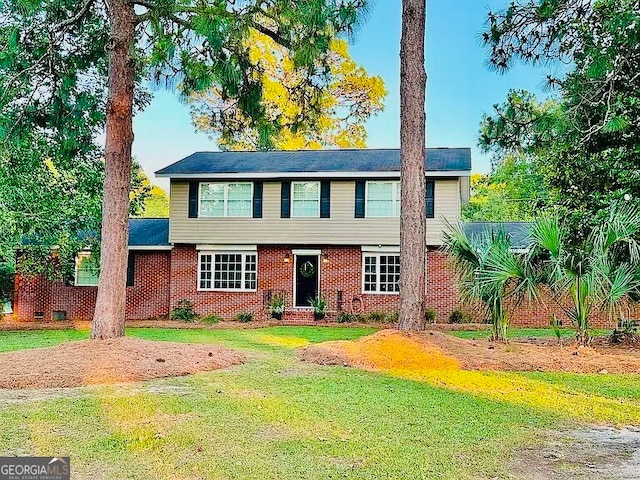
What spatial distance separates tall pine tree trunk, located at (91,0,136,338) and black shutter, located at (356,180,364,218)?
10559mm

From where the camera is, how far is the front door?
2155 centimetres

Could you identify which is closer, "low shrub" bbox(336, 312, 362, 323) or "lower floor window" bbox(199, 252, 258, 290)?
"low shrub" bbox(336, 312, 362, 323)

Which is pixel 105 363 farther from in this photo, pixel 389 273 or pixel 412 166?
pixel 389 273

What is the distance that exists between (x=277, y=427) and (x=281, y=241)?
15.5m

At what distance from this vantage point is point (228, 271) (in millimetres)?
21859

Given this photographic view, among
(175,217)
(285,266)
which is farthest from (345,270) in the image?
(175,217)

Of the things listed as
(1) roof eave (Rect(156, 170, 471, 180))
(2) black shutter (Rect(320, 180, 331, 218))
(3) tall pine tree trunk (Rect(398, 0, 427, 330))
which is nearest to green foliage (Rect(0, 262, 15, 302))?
(1) roof eave (Rect(156, 170, 471, 180))

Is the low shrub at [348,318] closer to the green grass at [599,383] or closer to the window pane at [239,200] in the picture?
the window pane at [239,200]

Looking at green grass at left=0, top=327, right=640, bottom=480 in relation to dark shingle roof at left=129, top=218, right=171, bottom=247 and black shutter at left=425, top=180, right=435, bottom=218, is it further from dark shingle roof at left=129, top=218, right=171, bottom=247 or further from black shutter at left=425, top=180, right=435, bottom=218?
dark shingle roof at left=129, top=218, right=171, bottom=247

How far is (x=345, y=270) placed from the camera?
21.1m

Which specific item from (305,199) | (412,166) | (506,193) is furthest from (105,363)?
(506,193)

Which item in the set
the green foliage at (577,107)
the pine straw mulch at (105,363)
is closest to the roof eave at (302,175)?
the green foliage at (577,107)

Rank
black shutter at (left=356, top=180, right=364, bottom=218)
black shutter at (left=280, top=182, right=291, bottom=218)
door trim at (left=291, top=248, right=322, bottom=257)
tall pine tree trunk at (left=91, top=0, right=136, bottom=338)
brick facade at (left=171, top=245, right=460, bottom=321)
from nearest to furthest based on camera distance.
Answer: tall pine tree trunk at (left=91, top=0, right=136, bottom=338)
brick facade at (left=171, top=245, right=460, bottom=321)
black shutter at (left=356, top=180, right=364, bottom=218)
black shutter at (left=280, top=182, right=291, bottom=218)
door trim at (left=291, top=248, right=322, bottom=257)

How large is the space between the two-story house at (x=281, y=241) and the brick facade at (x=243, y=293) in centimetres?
3
